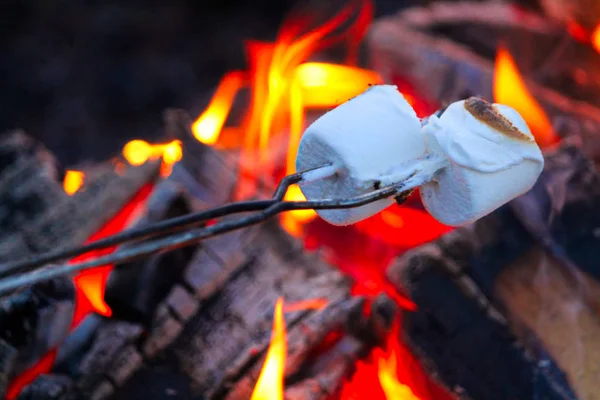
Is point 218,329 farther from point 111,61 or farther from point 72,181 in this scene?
point 111,61

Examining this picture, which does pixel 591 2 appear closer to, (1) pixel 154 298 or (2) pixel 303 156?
(2) pixel 303 156

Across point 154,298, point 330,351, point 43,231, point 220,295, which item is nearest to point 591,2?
point 330,351

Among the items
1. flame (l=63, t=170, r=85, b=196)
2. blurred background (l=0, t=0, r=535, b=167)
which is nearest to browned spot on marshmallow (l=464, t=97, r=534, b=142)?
flame (l=63, t=170, r=85, b=196)

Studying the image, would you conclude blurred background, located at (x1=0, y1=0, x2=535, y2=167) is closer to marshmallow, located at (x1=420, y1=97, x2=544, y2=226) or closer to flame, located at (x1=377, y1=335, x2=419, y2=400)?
flame, located at (x1=377, y1=335, x2=419, y2=400)

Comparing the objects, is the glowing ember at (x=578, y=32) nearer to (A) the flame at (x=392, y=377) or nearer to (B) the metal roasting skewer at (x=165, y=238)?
(A) the flame at (x=392, y=377)

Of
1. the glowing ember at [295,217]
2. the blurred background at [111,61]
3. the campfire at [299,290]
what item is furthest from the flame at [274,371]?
the blurred background at [111,61]

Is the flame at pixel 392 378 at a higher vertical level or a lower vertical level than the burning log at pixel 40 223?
lower
